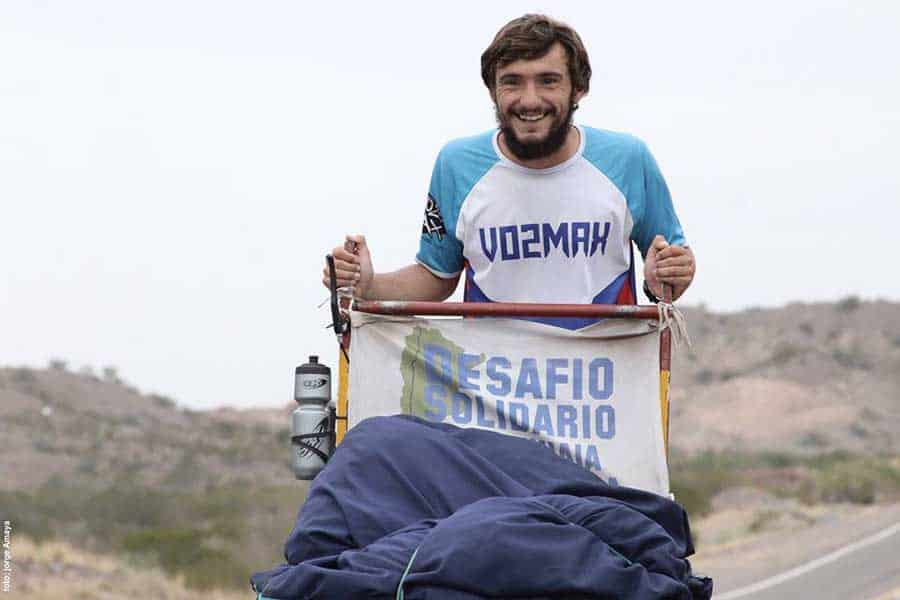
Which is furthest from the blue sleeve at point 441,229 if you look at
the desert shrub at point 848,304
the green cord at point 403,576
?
the desert shrub at point 848,304

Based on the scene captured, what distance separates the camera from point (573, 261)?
19.5ft

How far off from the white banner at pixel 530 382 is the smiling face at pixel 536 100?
2.04ft

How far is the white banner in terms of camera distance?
5602 millimetres

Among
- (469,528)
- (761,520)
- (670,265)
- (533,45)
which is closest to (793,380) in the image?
(761,520)

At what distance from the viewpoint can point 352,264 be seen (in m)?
5.82

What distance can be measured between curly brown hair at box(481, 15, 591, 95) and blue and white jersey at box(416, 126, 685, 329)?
34 cm

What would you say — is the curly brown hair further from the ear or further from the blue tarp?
the blue tarp

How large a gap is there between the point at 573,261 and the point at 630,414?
2.00ft

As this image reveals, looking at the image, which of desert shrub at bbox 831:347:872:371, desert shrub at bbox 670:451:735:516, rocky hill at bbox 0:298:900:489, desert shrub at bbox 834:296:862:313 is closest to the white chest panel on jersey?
desert shrub at bbox 670:451:735:516

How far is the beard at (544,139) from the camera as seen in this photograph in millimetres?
5730

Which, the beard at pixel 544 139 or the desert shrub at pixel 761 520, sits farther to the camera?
the desert shrub at pixel 761 520

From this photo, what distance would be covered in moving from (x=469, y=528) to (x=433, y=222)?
7.01 feet

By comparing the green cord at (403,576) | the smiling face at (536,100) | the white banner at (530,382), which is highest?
the smiling face at (536,100)

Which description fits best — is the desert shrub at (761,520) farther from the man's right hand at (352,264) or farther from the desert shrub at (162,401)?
the desert shrub at (162,401)
